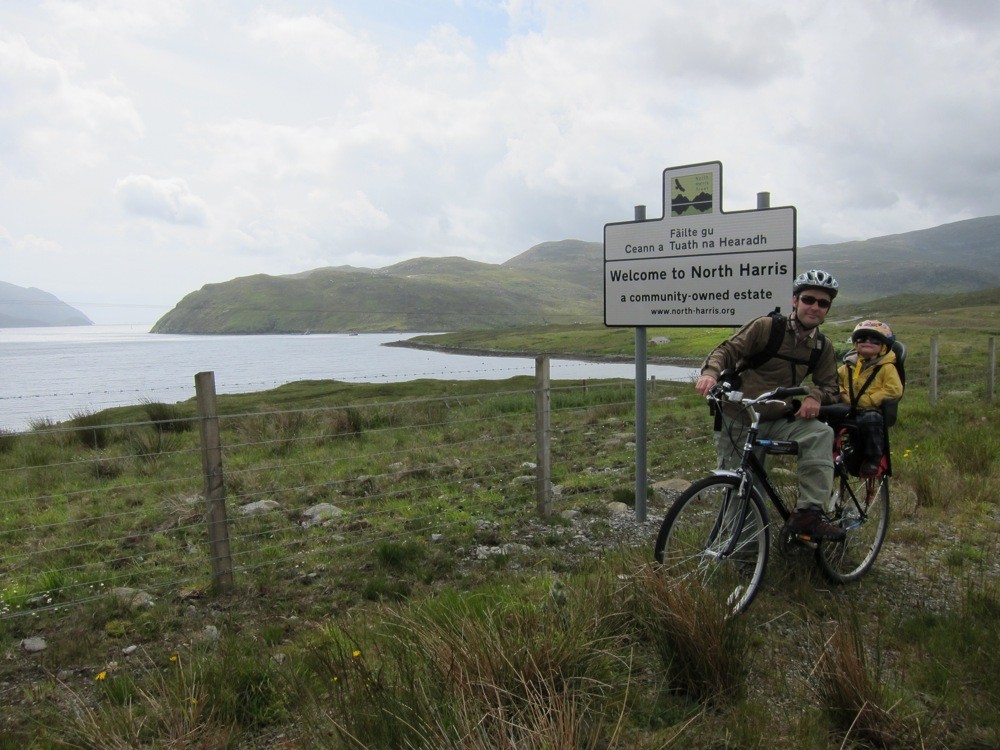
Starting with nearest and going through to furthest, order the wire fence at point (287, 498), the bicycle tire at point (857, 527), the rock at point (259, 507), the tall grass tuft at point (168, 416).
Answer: the bicycle tire at point (857, 527), the wire fence at point (287, 498), the rock at point (259, 507), the tall grass tuft at point (168, 416)

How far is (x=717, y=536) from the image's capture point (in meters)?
4.36

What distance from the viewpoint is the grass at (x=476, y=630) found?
287 centimetres

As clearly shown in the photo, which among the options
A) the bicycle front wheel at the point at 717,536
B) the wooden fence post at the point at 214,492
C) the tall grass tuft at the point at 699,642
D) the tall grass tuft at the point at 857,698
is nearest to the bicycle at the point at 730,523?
the bicycle front wheel at the point at 717,536

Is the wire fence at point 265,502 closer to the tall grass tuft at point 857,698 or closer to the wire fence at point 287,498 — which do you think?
the wire fence at point 287,498

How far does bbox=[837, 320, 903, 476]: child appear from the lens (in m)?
5.11

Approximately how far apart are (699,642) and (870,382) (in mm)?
3101

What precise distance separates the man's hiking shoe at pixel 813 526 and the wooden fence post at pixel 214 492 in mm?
4209

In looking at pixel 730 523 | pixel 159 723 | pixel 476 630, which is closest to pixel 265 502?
pixel 159 723

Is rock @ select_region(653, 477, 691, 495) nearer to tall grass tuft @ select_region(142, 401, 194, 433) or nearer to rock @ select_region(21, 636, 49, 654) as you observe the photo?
rock @ select_region(21, 636, 49, 654)

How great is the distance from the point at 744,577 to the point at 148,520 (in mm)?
6625

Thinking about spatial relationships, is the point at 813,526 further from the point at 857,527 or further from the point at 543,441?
the point at 543,441

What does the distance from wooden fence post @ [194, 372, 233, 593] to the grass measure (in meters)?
0.17

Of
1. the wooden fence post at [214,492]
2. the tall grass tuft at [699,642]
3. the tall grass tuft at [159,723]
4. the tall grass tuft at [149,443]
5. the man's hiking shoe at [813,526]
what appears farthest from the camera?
the tall grass tuft at [149,443]

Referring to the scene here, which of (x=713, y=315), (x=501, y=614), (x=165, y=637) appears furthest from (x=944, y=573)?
(x=165, y=637)
